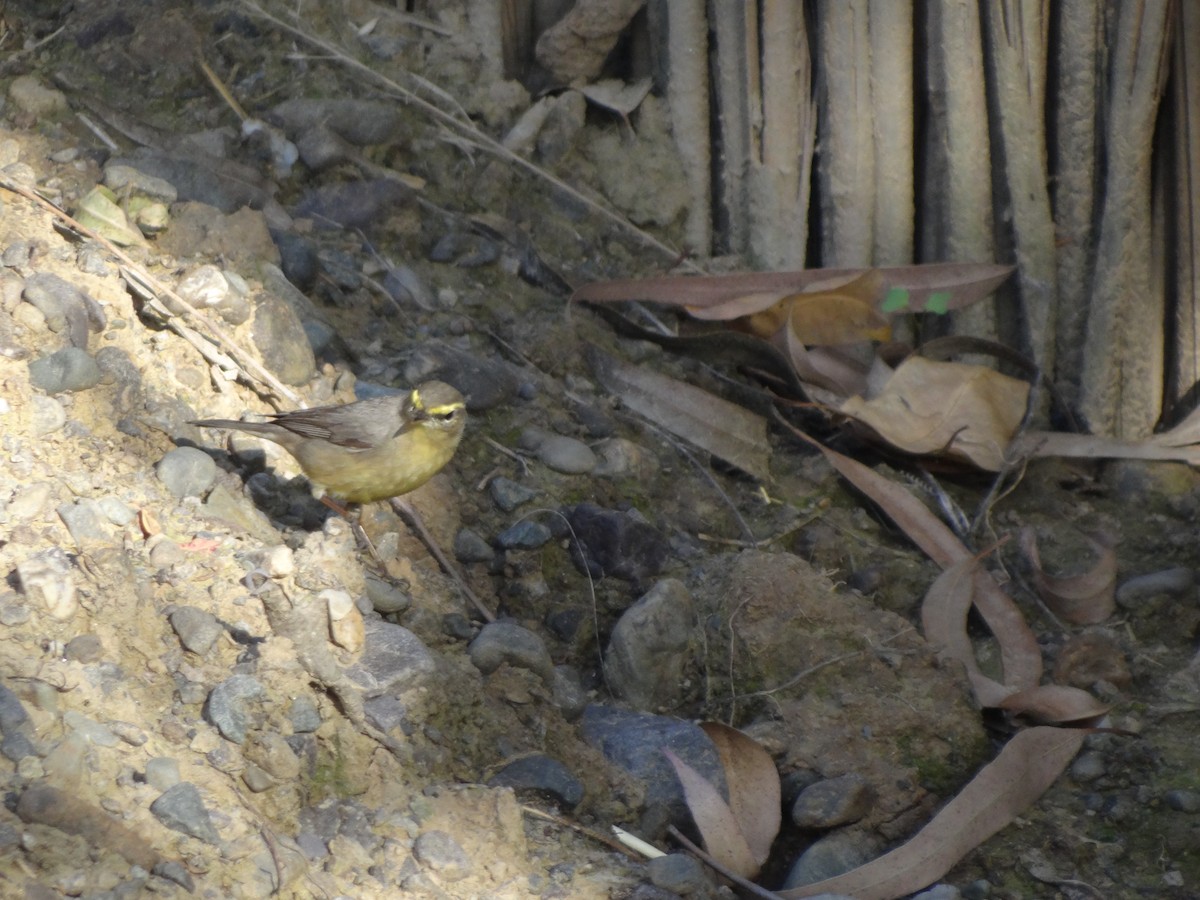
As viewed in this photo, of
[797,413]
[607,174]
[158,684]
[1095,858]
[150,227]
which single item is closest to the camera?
[158,684]

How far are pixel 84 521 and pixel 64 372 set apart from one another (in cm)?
69

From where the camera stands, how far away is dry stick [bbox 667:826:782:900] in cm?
364

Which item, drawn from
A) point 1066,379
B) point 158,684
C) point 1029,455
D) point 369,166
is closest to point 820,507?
point 1029,455

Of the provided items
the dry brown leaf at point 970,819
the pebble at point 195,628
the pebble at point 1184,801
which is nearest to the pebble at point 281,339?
the pebble at point 195,628

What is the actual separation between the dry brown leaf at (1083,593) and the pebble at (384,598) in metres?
2.35

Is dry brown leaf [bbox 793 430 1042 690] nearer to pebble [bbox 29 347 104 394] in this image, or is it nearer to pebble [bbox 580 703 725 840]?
pebble [bbox 580 703 725 840]

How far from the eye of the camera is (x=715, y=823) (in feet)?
12.7

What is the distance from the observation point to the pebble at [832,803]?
3.97 m

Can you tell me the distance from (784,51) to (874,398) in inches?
60.1

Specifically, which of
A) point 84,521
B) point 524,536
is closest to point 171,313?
point 84,521

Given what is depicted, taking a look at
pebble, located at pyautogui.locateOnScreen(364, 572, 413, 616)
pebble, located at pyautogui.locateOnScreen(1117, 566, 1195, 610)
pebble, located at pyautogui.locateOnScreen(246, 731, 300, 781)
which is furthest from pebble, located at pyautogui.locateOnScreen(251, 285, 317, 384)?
pebble, located at pyautogui.locateOnScreen(1117, 566, 1195, 610)

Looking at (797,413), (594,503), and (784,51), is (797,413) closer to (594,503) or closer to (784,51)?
(594,503)

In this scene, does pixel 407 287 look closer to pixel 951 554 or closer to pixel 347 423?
pixel 347 423

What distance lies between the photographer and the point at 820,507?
5352 millimetres
